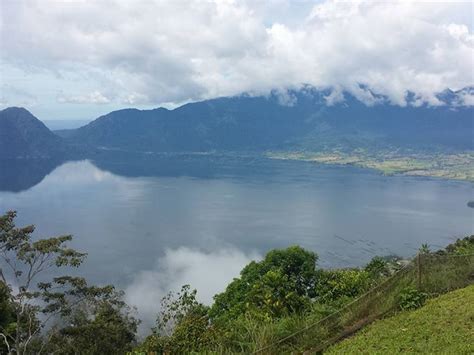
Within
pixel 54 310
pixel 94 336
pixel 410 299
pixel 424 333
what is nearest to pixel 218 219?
pixel 54 310

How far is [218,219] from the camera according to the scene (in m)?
105

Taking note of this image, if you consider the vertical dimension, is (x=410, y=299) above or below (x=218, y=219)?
above

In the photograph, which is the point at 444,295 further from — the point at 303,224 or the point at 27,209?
the point at 27,209

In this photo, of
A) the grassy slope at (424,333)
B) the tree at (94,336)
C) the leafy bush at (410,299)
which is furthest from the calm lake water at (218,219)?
the grassy slope at (424,333)

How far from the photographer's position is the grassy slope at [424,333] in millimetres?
8305

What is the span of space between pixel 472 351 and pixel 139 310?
49574mm

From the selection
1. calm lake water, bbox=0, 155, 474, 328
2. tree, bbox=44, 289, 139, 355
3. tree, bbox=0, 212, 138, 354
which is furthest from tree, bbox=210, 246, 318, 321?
calm lake water, bbox=0, 155, 474, 328

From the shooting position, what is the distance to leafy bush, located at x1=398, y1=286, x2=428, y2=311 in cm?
1084

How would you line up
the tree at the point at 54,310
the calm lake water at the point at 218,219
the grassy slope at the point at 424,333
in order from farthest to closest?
the calm lake water at the point at 218,219
the tree at the point at 54,310
the grassy slope at the point at 424,333

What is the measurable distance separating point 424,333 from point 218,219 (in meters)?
96.3

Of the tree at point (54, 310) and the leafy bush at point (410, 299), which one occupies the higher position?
the leafy bush at point (410, 299)

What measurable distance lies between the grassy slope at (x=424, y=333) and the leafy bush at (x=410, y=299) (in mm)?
213

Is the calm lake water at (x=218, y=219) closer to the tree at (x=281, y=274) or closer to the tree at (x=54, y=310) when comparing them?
the tree at (x=54, y=310)

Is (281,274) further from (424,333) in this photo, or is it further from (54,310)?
(54,310)
